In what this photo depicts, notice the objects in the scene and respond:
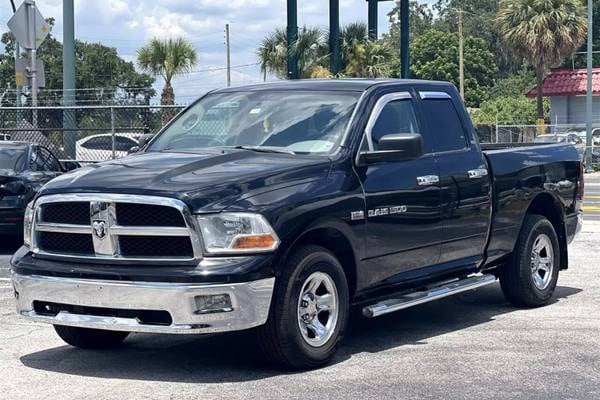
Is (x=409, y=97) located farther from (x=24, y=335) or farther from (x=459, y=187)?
(x=24, y=335)

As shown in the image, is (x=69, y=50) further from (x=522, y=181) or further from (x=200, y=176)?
(x=200, y=176)

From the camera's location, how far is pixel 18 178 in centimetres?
1387

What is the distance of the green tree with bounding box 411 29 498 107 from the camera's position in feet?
250

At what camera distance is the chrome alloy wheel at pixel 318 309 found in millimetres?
7051

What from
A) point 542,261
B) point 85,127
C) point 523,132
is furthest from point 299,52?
point 542,261

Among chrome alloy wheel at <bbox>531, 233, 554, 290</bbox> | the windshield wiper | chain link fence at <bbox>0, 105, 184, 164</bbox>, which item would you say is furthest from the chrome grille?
chain link fence at <bbox>0, 105, 184, 164</bbox>

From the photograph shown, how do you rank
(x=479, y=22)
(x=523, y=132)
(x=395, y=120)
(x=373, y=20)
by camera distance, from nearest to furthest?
(x=395, y=120) → (x=373, y=20) → (x=523, y=132) → (x=479, y=22)

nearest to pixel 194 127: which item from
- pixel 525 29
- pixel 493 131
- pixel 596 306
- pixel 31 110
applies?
pixel 596 306

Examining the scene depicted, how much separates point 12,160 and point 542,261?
7.52 m

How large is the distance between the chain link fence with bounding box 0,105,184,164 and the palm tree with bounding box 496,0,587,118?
28750 millimetres

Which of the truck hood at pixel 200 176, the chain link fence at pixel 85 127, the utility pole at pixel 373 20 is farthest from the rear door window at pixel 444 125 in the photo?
the utility pole at pixel 373 20

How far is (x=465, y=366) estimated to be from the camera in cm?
725

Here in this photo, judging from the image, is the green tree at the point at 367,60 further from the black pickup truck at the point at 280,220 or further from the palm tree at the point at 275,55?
the black pickup truck at the point at 280,220

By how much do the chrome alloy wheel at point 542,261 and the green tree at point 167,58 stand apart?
31729mm
